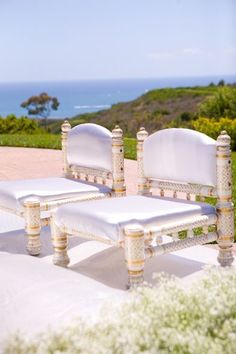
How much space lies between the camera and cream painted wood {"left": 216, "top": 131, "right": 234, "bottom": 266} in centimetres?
402

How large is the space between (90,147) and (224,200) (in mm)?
1244

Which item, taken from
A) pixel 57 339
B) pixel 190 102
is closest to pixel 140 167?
pixel 57 339

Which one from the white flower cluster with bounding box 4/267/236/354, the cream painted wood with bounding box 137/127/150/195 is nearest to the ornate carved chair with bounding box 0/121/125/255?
the cream painted wood with bounding box 137/127/150/195

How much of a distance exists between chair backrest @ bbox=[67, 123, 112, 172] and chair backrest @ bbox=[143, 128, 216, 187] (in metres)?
0.36

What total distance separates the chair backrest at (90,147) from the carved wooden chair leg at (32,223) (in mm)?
620

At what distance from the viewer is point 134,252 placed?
3.57m

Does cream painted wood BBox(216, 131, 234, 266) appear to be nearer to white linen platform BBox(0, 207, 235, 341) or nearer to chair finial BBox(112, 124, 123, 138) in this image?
white linen platform BBox(0, 207, 235, 341)

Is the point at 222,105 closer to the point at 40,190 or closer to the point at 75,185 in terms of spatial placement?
the point at 75,185

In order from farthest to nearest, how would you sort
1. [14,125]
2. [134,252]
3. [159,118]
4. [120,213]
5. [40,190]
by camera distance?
[159,118] < [14,125] < [40,190] < [120,213] < [134,252]

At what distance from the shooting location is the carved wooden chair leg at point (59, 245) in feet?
13.6

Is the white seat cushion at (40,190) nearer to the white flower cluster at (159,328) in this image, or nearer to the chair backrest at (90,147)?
the chair backrest at (90,147)

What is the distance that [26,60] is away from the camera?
142250mm

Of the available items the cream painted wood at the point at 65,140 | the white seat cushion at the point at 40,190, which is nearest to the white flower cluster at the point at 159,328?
the white seat cushion at the point at 40,190

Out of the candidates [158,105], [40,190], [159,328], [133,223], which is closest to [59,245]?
[40,190]
